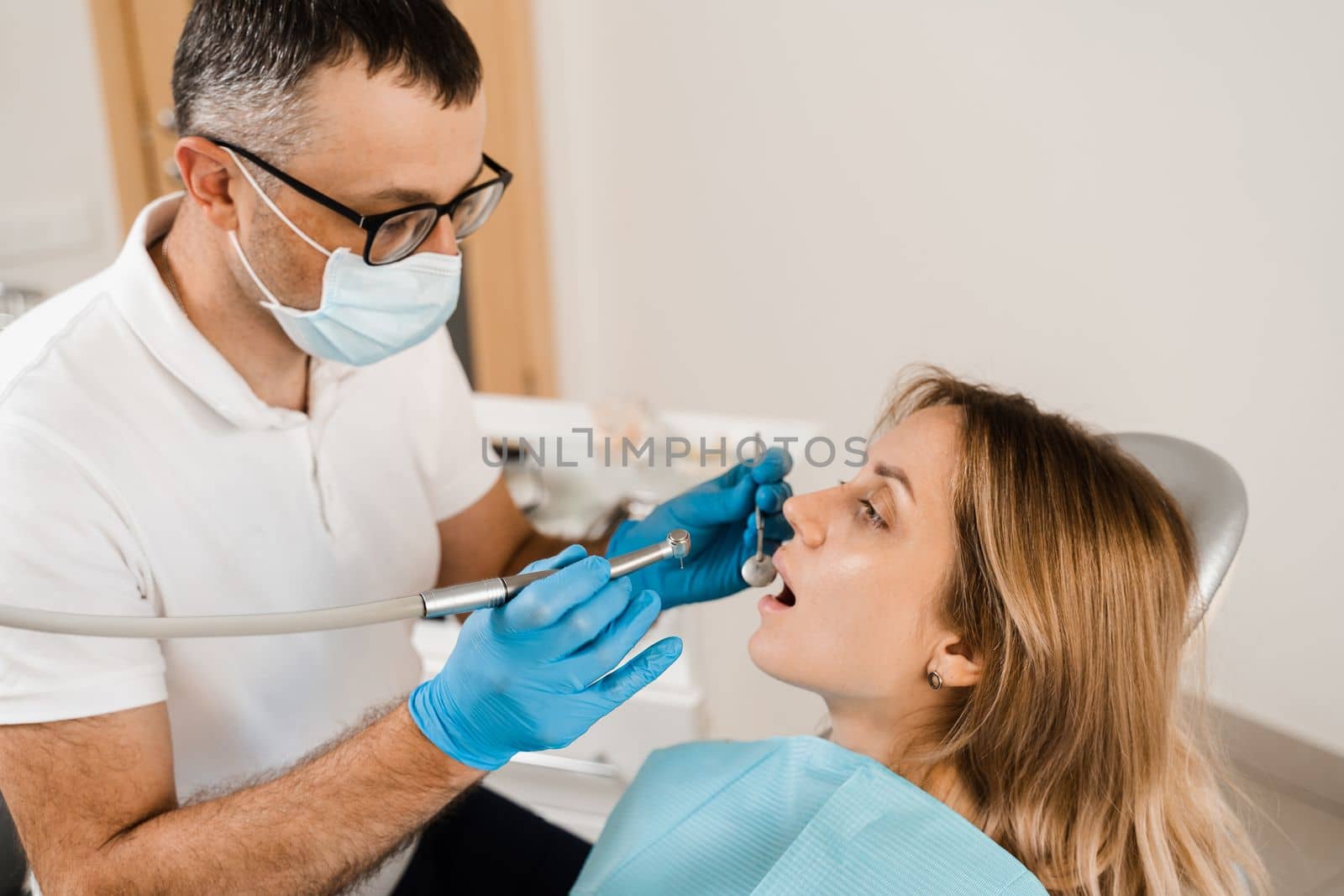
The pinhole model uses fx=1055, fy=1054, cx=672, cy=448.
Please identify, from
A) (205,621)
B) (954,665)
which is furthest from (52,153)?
(954,665)

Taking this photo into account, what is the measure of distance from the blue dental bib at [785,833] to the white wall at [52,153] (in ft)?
6.42

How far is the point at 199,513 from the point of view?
3.72 feet

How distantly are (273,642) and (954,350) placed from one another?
164 centimetres

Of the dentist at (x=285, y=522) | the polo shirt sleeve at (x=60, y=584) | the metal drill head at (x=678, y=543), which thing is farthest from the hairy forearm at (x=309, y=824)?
the metal drill head at (x=678, y=543)

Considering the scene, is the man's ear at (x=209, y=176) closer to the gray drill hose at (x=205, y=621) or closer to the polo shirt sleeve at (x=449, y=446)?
the polo shirt sleeve at (x=449, y=446)

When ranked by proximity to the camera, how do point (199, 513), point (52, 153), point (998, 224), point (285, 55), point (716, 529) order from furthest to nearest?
point (52, 153) < point (998, 224) < point (716, 529) < point (199, 513) < point (285, 55)

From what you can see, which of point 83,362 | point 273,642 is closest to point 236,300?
point 83,362

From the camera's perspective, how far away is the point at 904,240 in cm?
241

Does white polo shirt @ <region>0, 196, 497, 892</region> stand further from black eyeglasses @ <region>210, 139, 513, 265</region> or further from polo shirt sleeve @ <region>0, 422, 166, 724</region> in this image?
black eyeglasses @ <region>210, 139, 513, 265</region>

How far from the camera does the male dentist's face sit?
1036 millimetres

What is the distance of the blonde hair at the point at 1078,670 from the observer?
1.05 m

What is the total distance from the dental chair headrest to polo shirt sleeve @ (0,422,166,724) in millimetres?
1061

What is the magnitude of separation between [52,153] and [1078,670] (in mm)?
2416

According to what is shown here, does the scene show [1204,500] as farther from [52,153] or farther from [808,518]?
[52,153]
